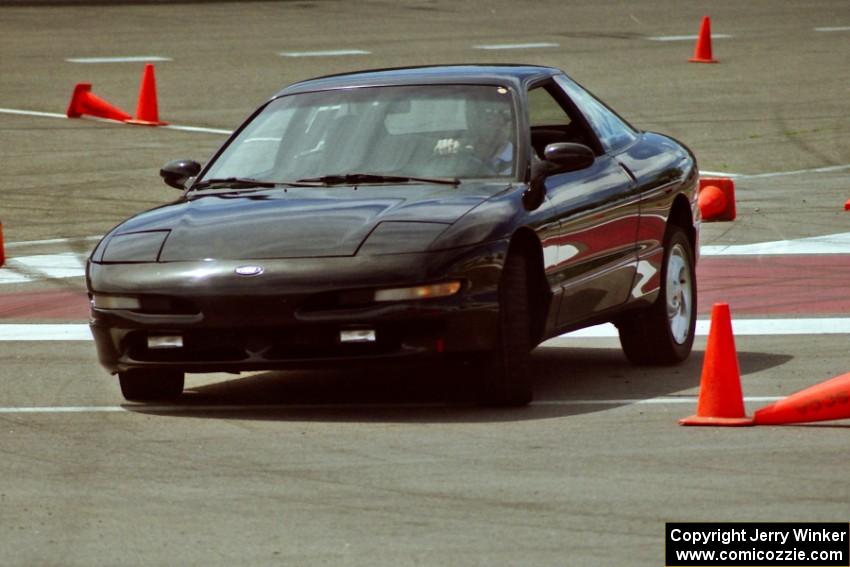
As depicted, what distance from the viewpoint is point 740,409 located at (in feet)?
27.9

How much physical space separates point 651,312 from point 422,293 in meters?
2.07

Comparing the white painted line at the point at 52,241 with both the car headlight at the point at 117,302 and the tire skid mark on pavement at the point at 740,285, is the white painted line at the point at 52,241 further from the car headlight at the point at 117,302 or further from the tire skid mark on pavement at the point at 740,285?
the car headlight at the point at 117,302

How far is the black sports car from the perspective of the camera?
860cm

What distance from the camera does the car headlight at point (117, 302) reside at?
887cm

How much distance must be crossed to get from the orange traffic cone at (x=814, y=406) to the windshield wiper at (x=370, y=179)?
6.00ft

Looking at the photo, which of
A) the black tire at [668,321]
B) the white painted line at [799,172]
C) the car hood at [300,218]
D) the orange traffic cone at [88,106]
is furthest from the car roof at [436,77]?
the orange traffic cone at [88,106]

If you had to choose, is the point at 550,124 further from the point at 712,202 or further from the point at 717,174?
the point at 717,174

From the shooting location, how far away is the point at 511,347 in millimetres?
8789

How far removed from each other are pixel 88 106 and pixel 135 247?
15.6 metres

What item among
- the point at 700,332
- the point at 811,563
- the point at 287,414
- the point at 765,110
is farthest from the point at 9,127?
the point at 811,563

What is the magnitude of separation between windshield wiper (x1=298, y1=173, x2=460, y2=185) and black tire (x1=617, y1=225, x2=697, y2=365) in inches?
54.7

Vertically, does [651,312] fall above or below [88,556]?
below

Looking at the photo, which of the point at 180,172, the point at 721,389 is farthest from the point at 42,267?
the point at 721,389

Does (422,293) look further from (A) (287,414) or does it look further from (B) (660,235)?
(B) (660,235)
